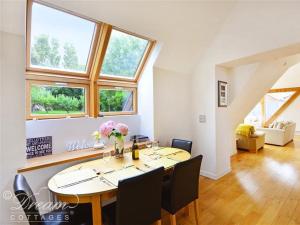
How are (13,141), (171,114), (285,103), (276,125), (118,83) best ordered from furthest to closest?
1. (285,103)
2. (276,125)
3. (171,114)
4. (118,83)
5. (13,141)

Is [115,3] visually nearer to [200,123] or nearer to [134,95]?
[134,95]

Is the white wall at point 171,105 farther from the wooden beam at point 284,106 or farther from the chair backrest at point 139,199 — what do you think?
the wooden beam at point 284,106

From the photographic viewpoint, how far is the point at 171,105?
3219 millimetres

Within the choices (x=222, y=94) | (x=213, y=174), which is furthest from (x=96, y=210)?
(x=222, y=94)

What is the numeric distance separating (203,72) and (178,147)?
1.65 metres

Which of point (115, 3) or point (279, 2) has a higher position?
point (279, 2)

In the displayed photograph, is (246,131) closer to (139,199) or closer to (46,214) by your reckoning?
(139,199)

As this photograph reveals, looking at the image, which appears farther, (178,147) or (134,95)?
(134,95)

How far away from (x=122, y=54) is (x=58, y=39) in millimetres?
968

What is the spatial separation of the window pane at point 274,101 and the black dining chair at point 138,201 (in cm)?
853

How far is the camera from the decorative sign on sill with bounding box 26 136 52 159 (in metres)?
2.01

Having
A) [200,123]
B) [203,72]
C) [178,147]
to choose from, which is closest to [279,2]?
[203,72]

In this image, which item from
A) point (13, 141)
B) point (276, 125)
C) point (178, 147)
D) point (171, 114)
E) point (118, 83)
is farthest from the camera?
point (276, 125)

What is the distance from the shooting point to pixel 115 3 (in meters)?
1.98
